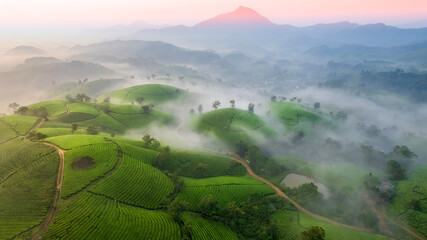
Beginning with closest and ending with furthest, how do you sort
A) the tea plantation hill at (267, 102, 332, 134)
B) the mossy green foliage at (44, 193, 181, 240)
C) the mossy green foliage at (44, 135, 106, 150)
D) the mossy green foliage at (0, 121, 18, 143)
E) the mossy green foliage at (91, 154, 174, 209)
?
the mossy green foliage at (44, 193, 181, 240) → the mossy green foliage at (91, 154, 174, 209) → the mossy green foliage at (44, 135, 106, 150) → the mossy green foliage at (0, 121, 18, 143) → the tea plantation hill at (267, 102, 332, 134)

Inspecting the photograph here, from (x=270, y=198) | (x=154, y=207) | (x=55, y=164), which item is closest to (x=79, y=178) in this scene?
(x=55, y=164)

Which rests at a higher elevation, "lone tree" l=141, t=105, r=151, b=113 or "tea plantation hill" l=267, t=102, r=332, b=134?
"lone tree" l=141, t=105, r=151, b=113

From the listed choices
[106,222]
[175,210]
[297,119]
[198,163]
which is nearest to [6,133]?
[106,222]

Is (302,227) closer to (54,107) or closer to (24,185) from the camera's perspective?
(24,185)

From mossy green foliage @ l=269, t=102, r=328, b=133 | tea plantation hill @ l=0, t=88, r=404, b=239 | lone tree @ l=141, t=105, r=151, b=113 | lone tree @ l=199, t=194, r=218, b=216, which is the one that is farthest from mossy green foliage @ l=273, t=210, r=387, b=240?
lone tree @ l=141, t=105, r=151, b=113

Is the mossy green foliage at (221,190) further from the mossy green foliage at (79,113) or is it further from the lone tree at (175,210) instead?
the mossy green foliage at (79,113)

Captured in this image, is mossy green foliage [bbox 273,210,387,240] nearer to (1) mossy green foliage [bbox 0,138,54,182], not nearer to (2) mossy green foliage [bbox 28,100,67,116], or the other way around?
(1) mossy green foliage [bbox 0,138,54,182]
